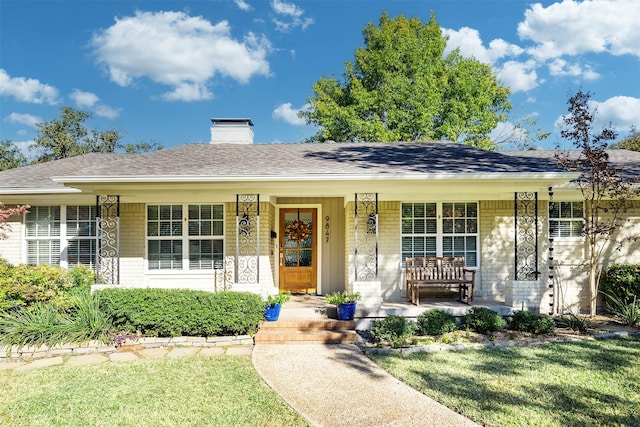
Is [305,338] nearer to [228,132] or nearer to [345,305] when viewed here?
[345,305]

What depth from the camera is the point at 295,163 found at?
8.86 meters

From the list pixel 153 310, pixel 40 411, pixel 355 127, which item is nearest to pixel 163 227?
pixel 153 310

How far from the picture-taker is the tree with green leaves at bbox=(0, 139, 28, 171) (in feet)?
81.3

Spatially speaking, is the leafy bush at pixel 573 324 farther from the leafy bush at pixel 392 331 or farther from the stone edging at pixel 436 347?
the leafy bush at pixel 392 331

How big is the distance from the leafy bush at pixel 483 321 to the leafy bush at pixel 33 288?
7.32 metres

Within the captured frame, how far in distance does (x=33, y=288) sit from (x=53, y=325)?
985 millimetres

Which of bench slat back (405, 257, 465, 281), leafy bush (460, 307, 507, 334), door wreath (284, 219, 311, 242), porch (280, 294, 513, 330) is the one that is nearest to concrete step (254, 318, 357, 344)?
porch (280, 294, 513, 330)

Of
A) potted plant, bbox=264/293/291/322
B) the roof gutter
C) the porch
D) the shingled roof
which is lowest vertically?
the porch

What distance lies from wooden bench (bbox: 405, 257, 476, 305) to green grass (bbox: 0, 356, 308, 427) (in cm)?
404

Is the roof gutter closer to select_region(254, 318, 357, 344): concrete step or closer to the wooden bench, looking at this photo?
the wooden bench

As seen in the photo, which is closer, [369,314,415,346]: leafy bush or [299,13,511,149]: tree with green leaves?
[369,314,415,346]: leafy bush

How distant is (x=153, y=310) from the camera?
6676 mm

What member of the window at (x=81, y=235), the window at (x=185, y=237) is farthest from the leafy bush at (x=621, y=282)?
the window at (x=81, y=235)

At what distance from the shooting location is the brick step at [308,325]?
22.9ft
